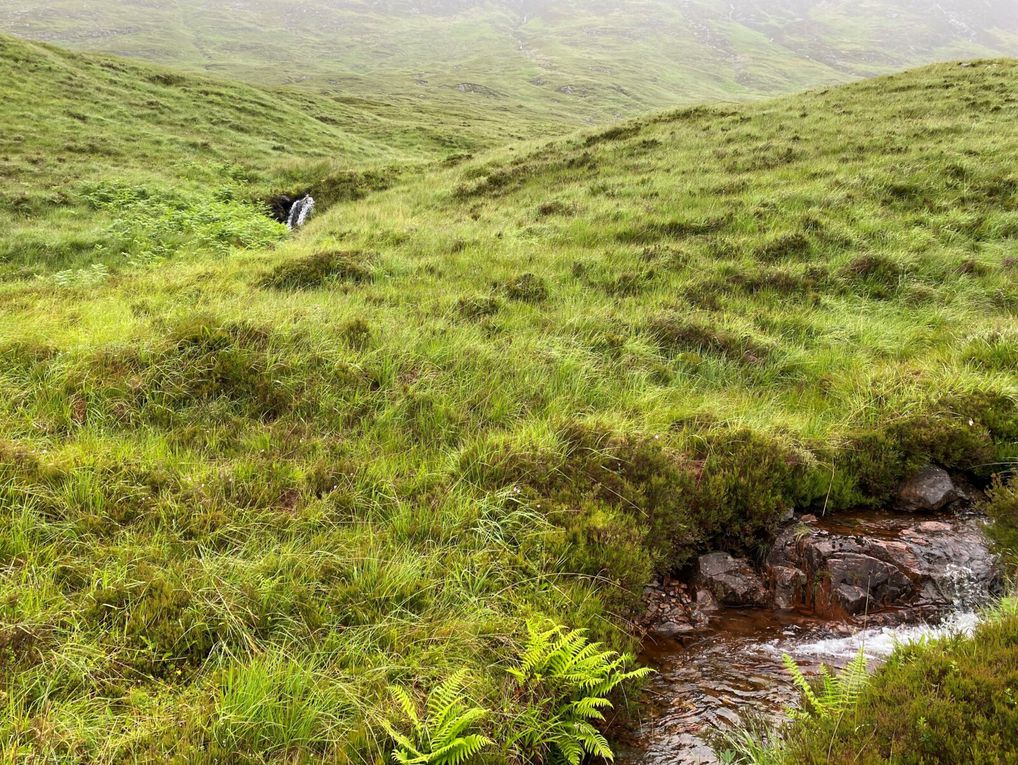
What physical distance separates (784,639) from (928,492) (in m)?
2.65

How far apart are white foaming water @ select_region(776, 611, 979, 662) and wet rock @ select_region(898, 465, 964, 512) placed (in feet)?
4.24

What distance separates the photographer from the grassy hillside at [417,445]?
10.5ft

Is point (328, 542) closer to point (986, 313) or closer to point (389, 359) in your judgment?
point (389, 359)

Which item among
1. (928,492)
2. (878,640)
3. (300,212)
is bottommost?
(878,640)

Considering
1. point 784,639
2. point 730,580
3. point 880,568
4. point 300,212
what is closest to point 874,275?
point 880,568

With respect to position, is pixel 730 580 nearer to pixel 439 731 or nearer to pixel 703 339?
pixel 439 731

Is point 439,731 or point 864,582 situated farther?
point 864,582

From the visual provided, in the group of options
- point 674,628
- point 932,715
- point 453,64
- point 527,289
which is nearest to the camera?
point 932,715

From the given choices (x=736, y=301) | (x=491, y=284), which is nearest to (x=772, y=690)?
(x=736, y=301)

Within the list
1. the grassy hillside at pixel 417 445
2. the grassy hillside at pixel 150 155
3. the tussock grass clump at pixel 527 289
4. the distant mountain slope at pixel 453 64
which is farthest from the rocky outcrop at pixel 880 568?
the distant mountain slope at pixel 453 64

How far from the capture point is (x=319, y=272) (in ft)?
34.3

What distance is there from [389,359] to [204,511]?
116 inches

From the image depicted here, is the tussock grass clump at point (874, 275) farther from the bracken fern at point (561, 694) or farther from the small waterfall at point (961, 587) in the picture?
the bracken fern at point (561, 694)

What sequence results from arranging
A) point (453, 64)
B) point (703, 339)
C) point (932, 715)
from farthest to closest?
1. point (453, 64)
2. point (703, 339)
3. point (932, 715)
